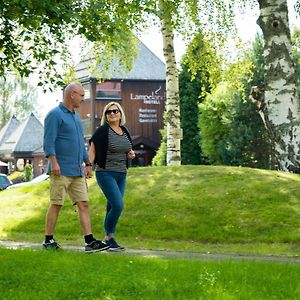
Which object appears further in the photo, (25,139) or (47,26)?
(25,139)

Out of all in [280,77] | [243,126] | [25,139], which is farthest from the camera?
[25,139]

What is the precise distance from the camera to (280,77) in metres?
14.2

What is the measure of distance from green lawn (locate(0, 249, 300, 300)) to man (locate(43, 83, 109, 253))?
1.16 m

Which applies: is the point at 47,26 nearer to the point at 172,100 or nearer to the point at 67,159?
the point at 67,159

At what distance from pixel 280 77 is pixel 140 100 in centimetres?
4194

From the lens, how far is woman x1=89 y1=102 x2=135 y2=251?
29.8 feet

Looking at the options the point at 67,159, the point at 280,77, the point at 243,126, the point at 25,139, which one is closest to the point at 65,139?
the point at 67,159

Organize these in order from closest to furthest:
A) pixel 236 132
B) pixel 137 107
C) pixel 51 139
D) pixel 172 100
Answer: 1. pixel 51 139
2. pixel 172 100
3. pixel 236 132
4. pixel 137 107

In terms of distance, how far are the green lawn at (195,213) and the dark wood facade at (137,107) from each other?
3811 cm

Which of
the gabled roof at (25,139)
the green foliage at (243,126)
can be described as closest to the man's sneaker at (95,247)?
the green foliage at (243,126)

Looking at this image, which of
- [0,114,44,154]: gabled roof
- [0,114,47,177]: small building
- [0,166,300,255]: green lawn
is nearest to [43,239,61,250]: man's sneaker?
[0,166,300,255]: green lawn

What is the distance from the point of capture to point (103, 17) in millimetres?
8750

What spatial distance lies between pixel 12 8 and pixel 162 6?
9.70 m

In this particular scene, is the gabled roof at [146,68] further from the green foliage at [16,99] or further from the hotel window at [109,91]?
the green foliage at [16,99]
